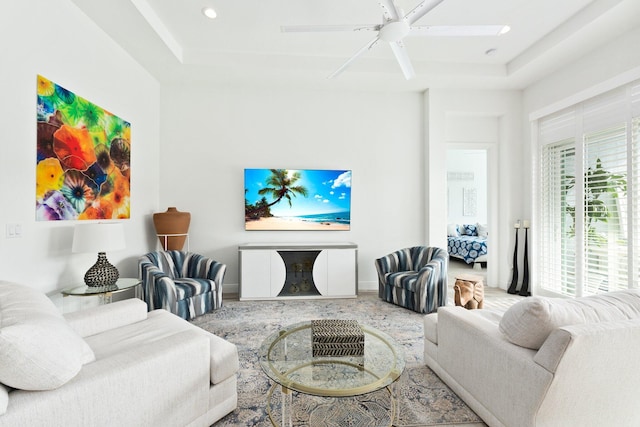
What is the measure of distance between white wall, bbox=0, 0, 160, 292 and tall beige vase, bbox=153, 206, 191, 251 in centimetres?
51

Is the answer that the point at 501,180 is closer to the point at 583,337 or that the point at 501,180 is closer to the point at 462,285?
the point at 462,285

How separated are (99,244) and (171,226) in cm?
135

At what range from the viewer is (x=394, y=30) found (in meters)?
2.28

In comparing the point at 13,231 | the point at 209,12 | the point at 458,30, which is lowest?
the point at 13,231

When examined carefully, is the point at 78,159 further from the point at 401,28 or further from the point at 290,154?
the point at 401,28

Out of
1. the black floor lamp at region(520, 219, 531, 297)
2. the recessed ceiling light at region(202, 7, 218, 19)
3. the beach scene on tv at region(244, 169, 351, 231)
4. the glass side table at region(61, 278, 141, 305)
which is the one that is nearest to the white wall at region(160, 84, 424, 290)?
the beach scene on tv at region(244, 169, 351, 231)

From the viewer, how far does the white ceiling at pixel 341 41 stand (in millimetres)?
2863

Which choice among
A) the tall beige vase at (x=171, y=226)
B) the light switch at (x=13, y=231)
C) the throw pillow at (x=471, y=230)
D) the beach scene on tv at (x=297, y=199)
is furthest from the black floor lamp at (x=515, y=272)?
the light switch at (x=13, y=231)

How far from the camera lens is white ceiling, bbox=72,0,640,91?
113 inches

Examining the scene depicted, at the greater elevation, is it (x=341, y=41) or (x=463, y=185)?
(x=341, y=41)

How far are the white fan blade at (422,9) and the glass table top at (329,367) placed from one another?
83.9 inches

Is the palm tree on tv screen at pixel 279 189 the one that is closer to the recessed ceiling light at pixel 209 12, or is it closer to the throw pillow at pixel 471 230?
the recessed ceiling light at pixel 209 12

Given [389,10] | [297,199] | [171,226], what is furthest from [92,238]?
[389,10]

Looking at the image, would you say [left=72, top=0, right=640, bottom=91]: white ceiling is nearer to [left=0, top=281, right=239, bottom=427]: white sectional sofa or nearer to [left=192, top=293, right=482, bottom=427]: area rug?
[left=0, top=281, right=239, bottom=427]: white sectional sofa
